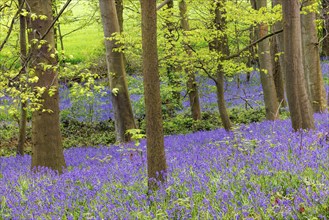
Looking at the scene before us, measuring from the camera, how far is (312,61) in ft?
46.0

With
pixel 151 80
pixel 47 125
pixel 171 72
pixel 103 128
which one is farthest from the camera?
pixel 103 128

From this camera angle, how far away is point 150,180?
512 centimetres

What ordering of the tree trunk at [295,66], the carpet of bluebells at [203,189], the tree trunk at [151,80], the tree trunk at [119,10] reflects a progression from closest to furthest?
1. the carpet of bluebells at [203,189]
2. the tree trunk at [151,80]
3. the tree trunk at [295,66]
4. the tree trunk at [119,10]

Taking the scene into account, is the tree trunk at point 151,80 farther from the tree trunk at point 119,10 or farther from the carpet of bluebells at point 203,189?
the tree trunk at point 119,10

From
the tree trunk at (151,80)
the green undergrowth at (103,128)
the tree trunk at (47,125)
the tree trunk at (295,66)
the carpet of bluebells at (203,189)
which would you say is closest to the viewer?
the carpet of bluebells at (203,189)

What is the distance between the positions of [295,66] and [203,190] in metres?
4.21

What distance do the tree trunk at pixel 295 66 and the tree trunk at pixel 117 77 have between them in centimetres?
520

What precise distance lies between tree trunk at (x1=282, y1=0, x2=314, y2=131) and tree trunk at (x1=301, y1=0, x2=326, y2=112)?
19.5 feet

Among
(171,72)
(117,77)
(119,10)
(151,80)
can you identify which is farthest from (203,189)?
(119,10)

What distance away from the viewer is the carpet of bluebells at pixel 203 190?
3.86 metres

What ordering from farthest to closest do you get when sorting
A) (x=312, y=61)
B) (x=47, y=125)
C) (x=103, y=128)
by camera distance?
1. (x=103, y=128)
2. (x=312, y=61)
3. (x=47, y=125)

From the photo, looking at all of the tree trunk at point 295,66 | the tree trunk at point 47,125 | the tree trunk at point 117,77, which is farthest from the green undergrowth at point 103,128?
the tree trunk at point 47,125

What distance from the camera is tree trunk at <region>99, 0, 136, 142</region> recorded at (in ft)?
38.4

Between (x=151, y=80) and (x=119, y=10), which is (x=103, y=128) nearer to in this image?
(x=119, y=10)
